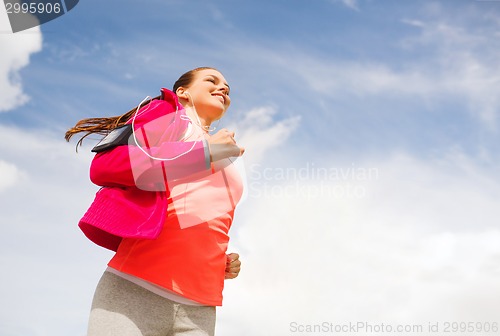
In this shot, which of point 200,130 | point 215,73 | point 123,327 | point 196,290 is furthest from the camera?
point 215,73

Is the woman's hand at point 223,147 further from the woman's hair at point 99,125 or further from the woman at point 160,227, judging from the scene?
the woman's hair at point 99,125

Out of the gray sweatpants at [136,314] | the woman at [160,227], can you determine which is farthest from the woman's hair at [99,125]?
the gray sweatpants at [136,314]

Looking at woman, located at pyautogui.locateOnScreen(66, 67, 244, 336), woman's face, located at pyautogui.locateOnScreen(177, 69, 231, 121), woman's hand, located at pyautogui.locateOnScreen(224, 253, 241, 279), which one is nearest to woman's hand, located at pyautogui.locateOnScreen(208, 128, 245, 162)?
woman, located at pyautogui.locateOnScreen(66, 67, 244, 336)

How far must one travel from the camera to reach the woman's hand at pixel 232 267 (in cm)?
313

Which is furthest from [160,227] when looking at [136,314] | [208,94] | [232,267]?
[208,94]

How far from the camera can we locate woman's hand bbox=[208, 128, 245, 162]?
2674 mm

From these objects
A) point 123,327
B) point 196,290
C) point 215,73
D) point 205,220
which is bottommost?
point 123,327

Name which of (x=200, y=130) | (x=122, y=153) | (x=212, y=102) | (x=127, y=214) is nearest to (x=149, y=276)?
(x=127, y=214)

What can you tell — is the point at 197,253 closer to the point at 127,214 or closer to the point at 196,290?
the point at 196,290

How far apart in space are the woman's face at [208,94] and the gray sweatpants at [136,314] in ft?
3.58

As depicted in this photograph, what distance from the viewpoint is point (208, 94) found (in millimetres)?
3285

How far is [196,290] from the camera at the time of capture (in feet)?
9.08

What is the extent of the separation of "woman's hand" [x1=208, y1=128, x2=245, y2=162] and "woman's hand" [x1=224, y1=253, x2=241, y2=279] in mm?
697

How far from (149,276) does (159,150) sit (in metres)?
0.60
